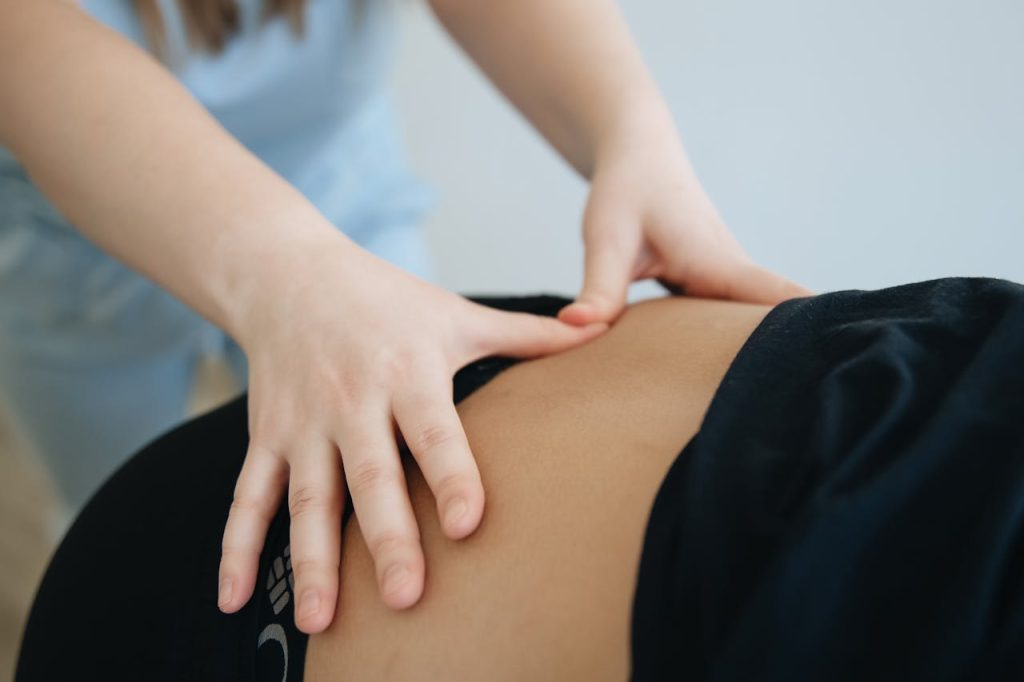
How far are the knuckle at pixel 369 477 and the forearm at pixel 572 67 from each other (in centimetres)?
41

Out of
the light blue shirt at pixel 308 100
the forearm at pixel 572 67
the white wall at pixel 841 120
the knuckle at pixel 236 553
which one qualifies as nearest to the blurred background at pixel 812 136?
the white wall at pixel 841 120

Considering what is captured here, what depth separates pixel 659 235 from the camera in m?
0.74

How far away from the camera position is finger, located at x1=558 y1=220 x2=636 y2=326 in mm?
669

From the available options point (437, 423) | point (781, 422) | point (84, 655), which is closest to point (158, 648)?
point (84, 655)

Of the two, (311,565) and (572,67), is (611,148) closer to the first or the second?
(572,67)

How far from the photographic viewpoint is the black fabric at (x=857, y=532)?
13.3 inches

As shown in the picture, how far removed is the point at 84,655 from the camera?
539mm

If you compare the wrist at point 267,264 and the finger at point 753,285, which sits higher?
the finger at point 753,285

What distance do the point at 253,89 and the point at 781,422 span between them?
2.37 feet

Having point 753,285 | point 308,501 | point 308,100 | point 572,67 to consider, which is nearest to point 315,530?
point 308,501

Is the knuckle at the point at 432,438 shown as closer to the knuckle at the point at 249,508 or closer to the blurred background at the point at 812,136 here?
the knuckle at the point at 249,508

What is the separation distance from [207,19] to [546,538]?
70 centimetres

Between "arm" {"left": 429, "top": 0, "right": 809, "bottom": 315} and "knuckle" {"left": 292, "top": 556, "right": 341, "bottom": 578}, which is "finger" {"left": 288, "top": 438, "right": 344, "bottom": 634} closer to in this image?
"knuckle" {"left": 292, "top": 556, "right": 341, "bottom": 578}

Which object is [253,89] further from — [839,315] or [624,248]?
[839,315]
